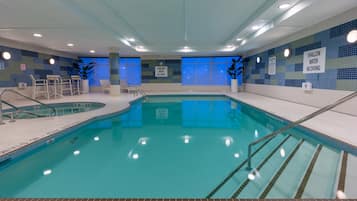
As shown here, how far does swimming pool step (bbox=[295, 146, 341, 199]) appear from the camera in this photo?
6.26 feet

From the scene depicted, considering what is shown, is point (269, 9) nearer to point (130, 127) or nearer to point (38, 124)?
point (130, 127)

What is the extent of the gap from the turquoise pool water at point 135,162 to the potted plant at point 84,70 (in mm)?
8229

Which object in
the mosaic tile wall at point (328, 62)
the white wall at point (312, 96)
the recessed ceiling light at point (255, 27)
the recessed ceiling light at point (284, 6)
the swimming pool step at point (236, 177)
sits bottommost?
the swimming pool step at point (236, 177)

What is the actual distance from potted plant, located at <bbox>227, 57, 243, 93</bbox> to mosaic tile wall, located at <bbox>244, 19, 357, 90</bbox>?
398 centimetres

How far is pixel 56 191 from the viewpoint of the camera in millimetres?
2111

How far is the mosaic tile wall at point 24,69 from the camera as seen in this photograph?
7.56 meters

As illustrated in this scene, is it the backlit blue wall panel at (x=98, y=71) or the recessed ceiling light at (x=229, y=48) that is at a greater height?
the recessed ceiling light at (x=229, y=48)

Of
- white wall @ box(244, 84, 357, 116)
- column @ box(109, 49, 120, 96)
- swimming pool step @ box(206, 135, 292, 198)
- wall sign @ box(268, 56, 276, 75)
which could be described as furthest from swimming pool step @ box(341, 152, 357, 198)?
column @ box(109, 49, 120, 96)

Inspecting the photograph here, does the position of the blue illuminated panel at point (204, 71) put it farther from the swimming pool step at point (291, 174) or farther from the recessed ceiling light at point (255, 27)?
the swimming pool step at point (291, 174)

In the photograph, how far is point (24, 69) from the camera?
8.48m

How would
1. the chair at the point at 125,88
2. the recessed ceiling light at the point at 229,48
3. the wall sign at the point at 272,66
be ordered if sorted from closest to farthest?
the wall sign at the point at 272,66 < the recessed ceiling light at the point at 229,48 < the chair at the point at 125,88

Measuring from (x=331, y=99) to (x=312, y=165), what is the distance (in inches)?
136

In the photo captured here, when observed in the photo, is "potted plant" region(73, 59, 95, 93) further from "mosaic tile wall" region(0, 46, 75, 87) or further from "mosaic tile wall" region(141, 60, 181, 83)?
"mosaic tile wall" region(141, 60, 181, 83)

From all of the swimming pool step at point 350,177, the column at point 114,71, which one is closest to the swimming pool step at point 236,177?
the swimming pool step at point 350,177
